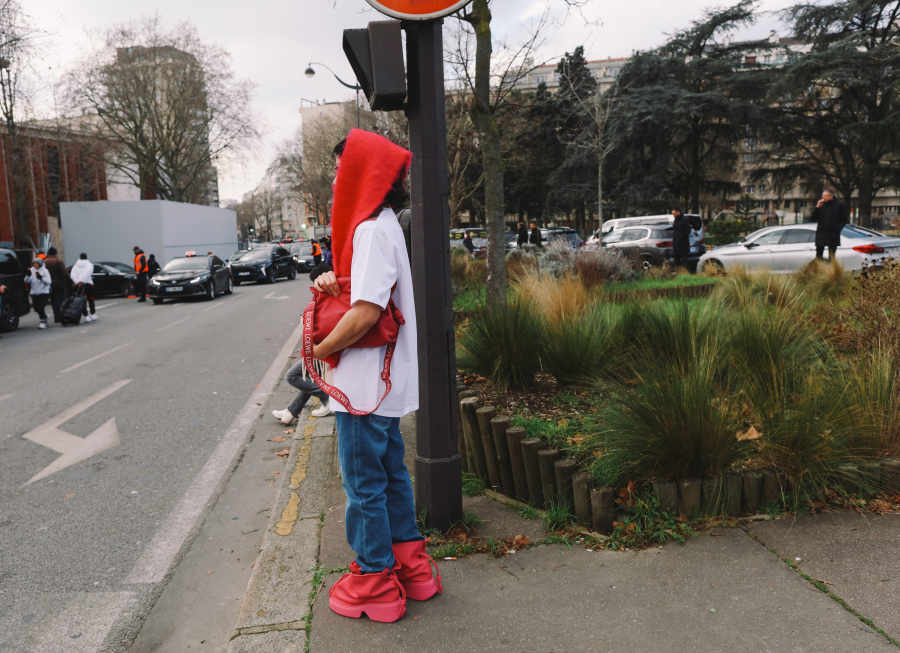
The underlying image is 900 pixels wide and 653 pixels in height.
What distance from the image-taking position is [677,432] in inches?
130

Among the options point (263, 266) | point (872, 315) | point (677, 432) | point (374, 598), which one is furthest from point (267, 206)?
point (374, 598)

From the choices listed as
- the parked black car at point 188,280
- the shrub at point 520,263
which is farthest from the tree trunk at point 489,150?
the parked black car at point 188,280

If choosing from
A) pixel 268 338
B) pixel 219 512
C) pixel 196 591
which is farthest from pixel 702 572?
pixel 268 338

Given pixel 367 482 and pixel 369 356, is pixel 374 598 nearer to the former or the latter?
pixel 367 482

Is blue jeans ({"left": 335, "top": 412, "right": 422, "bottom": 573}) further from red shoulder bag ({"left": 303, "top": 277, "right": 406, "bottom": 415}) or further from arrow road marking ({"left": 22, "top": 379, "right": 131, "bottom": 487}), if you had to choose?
arrow road marking ({"left": 22, "top": 379, "right": 131, "bottom": 487})

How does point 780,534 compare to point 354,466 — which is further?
point 780,534

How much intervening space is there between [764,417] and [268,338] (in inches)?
397

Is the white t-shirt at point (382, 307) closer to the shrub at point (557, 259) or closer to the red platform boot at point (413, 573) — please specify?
the red platform boot at point (413, 573)

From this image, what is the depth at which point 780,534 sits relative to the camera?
3.19 m

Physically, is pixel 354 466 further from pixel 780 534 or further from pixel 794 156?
pixel 794 156

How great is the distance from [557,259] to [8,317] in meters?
11.9

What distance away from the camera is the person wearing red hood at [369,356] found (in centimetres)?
250

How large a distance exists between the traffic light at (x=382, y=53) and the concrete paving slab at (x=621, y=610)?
2239 millimetres

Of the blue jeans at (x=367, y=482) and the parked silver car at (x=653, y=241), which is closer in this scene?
the blue jeans at (x=367, y=482)
